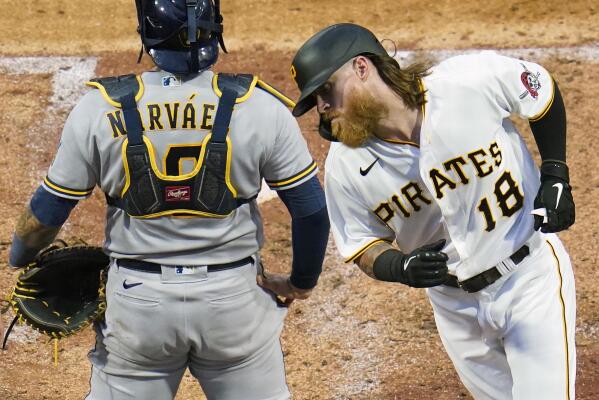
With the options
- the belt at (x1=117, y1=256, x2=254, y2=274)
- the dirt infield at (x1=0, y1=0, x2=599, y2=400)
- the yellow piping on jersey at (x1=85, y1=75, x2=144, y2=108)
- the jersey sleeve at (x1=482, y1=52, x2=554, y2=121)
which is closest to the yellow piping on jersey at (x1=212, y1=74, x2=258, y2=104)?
the yellow piping on jersey at (x1=85, y1=75, x2=144, y2=108)

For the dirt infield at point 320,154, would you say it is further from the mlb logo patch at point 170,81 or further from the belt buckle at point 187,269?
the mlb logo patch at point 170,81

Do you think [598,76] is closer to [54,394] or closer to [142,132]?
[54,394]

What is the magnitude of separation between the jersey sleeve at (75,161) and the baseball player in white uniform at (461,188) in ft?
2.83

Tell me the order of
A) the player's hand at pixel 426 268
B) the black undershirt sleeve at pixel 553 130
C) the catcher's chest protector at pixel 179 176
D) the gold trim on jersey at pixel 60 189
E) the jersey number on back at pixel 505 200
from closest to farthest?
the catcher's chest protector at pixel 179 176 → the gold trim on jersey at pixel 60 189 → the player's hand at pixel 426 268 → the jersey number on back at pixel 505 200 → the black undershirt sleeve at pixel 553 130

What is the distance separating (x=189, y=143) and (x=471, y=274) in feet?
4.33

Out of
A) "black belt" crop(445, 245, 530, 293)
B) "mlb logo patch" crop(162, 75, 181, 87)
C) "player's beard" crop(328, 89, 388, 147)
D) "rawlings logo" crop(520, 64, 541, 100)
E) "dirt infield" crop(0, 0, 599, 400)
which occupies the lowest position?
"dirt infield" crop(0, 0, 599, 400)

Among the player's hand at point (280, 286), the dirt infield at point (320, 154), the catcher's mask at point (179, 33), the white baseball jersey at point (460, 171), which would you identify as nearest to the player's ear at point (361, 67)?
the white baseball jersey at point (460, 171)

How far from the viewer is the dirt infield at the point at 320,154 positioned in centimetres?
667

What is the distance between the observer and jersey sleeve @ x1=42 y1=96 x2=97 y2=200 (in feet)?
13.7

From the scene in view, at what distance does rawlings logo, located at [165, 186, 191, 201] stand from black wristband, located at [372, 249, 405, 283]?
0.91 m

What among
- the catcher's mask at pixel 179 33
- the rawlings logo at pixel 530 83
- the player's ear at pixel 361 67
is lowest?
the rawlings logo at pixel 530 83

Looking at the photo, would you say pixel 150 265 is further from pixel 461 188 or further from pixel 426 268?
pixel 461 188

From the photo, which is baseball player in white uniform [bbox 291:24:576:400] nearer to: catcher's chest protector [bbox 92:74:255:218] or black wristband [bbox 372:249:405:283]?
black wristband [bbox 372:249:405:283]

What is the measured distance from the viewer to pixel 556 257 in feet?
16.3
